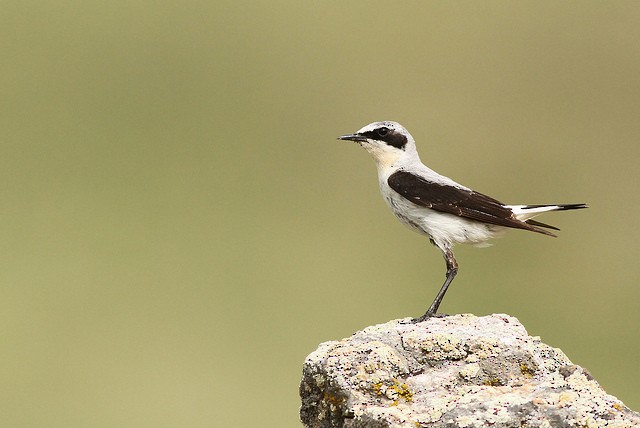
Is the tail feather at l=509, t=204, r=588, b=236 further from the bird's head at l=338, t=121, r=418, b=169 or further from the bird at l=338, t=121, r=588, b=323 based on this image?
the bird's head at l=338, t=121, r=418, b=169

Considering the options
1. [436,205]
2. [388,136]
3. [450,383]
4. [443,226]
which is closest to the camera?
[450,383]

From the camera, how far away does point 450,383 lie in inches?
271

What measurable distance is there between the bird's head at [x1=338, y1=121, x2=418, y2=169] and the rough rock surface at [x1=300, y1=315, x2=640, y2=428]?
207cm

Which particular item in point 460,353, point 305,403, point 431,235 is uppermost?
point 431,235

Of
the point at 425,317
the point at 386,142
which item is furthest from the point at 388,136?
the point at 425,317

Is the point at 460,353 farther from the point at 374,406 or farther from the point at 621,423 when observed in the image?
the point at 621,423

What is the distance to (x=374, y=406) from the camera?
21.7ft

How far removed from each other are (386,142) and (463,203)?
40.9 inches

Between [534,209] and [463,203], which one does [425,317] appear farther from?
[534,209]

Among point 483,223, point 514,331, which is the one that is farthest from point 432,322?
point 483,223

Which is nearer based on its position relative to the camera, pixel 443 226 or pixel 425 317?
pixel 425 317

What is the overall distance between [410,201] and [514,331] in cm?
186

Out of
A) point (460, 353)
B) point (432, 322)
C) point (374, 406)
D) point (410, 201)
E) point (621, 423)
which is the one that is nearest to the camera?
point (621, 423)

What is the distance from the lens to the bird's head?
29.7 feet
